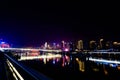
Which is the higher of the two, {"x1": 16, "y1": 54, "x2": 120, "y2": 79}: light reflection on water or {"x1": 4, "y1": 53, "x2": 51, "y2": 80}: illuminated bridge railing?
{"x1": 4, "y1": 53, "x2": 51, "y2": 80}: illuminated bridge railing

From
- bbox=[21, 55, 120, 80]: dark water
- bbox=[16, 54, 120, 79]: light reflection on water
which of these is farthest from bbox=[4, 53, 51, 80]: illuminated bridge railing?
bbox=[16, 54, 120, 79]: light reflection on water

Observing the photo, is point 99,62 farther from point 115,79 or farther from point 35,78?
point 35,78

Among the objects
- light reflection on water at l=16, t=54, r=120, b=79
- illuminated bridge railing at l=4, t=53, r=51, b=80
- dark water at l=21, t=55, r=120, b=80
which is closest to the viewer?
illuminated bridge railing at l=4, t=53, r=51, b=80

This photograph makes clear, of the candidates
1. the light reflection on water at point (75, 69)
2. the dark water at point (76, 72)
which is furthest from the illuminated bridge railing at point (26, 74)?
the light reflection on water at point (75, 69)

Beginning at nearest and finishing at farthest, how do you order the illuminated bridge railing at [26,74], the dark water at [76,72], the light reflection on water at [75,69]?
1. the illuminated bridge railing at [26,74]
2. the dark water at [76,72]
3. the light reflection on water at [75,69]

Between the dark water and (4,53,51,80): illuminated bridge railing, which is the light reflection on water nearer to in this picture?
the dark water

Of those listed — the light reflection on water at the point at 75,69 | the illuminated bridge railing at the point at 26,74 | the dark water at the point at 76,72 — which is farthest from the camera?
the light reflection on water at the point at 75,69

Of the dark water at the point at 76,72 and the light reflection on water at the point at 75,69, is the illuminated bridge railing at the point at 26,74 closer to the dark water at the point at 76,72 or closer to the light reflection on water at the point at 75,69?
the dark water at the point at 76,72

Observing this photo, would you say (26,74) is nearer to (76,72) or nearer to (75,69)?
(76,72)

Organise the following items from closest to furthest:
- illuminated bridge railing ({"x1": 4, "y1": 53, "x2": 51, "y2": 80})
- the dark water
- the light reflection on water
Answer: illuminated bridge railing ({"x1": 4, "y1": 53, "x2": 51, "y2": 80}) → the dark water → the light reflection on water

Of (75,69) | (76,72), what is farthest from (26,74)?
(75,69)

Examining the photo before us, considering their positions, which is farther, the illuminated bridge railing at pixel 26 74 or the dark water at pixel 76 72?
the dark water at pixel 76 72

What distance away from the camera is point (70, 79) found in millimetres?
34906

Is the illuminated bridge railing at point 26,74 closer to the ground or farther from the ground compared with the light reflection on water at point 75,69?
farther from the ground
